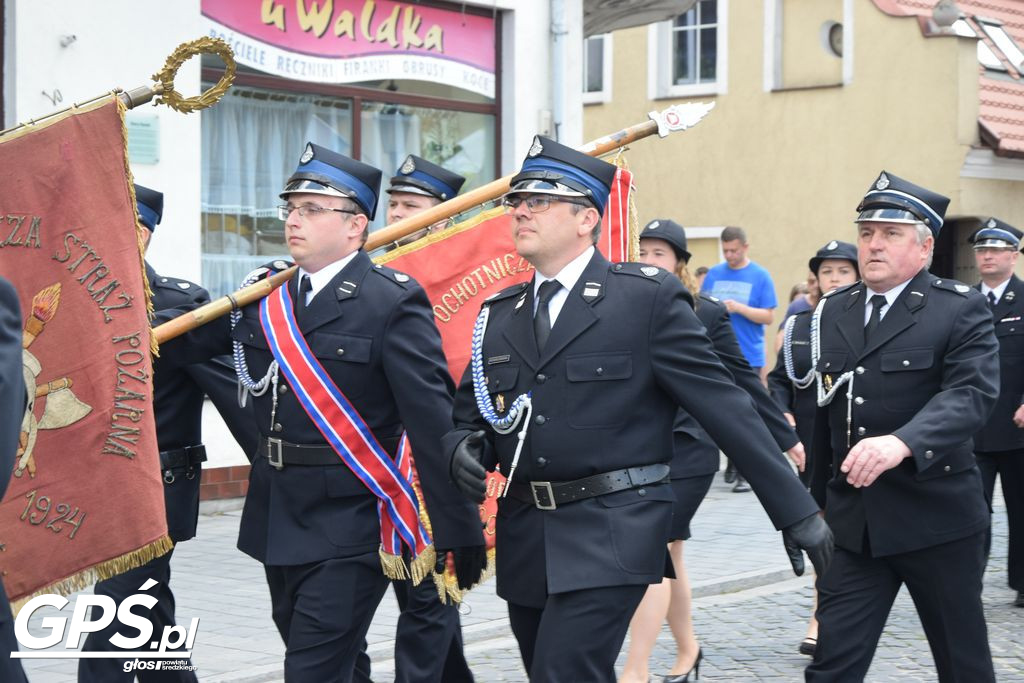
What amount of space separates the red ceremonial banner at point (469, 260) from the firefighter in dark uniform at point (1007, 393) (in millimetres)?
3277

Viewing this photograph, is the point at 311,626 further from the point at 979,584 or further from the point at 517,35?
the point at 517,35

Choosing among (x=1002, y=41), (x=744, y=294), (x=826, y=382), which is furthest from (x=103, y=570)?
(x=1002, y=41)

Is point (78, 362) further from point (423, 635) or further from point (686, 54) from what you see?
point (686, 54)

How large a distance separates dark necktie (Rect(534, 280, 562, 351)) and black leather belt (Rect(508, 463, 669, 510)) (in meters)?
0.43

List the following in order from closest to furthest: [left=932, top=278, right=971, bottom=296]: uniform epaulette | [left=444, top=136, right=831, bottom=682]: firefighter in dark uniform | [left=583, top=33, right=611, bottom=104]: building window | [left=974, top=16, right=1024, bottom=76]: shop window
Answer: [left=444, top=136, right=831, bottom=682]: firefighter in dark uniform, [left=932, top=278, right=971, bottom=296]: uniform epaulette, [left=974, top=16, right=1024, bottom=76]: shop window, [left=583, top=33, right=611, bottom=104]: building window

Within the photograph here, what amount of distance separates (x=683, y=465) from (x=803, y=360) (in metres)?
1.01

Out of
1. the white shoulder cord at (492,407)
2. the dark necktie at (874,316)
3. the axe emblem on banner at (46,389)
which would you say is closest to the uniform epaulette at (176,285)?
the axe emblem on banner at (46,389)

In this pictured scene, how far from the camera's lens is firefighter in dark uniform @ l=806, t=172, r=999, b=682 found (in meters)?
5.47

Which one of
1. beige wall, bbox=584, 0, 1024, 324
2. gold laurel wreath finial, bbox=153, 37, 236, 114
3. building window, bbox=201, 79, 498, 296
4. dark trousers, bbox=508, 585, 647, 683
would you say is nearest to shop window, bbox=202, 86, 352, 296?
building window, bbox=201, 79, 498, 296

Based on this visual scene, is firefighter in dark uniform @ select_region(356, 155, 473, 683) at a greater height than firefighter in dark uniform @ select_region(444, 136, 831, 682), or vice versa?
firefighter in dark uniform @ select_region(444, 136, 831, 682)

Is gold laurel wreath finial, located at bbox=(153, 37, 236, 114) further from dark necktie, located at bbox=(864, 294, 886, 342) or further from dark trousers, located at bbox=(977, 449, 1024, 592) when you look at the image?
dark trousers, located at bbox=(977, 449, 1024, 592)

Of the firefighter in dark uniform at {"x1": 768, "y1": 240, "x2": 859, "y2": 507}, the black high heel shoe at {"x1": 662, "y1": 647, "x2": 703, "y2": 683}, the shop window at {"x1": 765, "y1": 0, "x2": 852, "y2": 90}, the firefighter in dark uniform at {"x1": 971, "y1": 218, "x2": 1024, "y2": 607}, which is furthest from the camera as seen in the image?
the shop window at {"x1": 765, "y1": 0, "x2": 852, "y2": 90}

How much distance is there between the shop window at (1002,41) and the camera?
22.6 metres

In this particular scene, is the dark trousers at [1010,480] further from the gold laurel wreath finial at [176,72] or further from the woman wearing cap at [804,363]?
the gold laurel wreath finial at [176,72]
